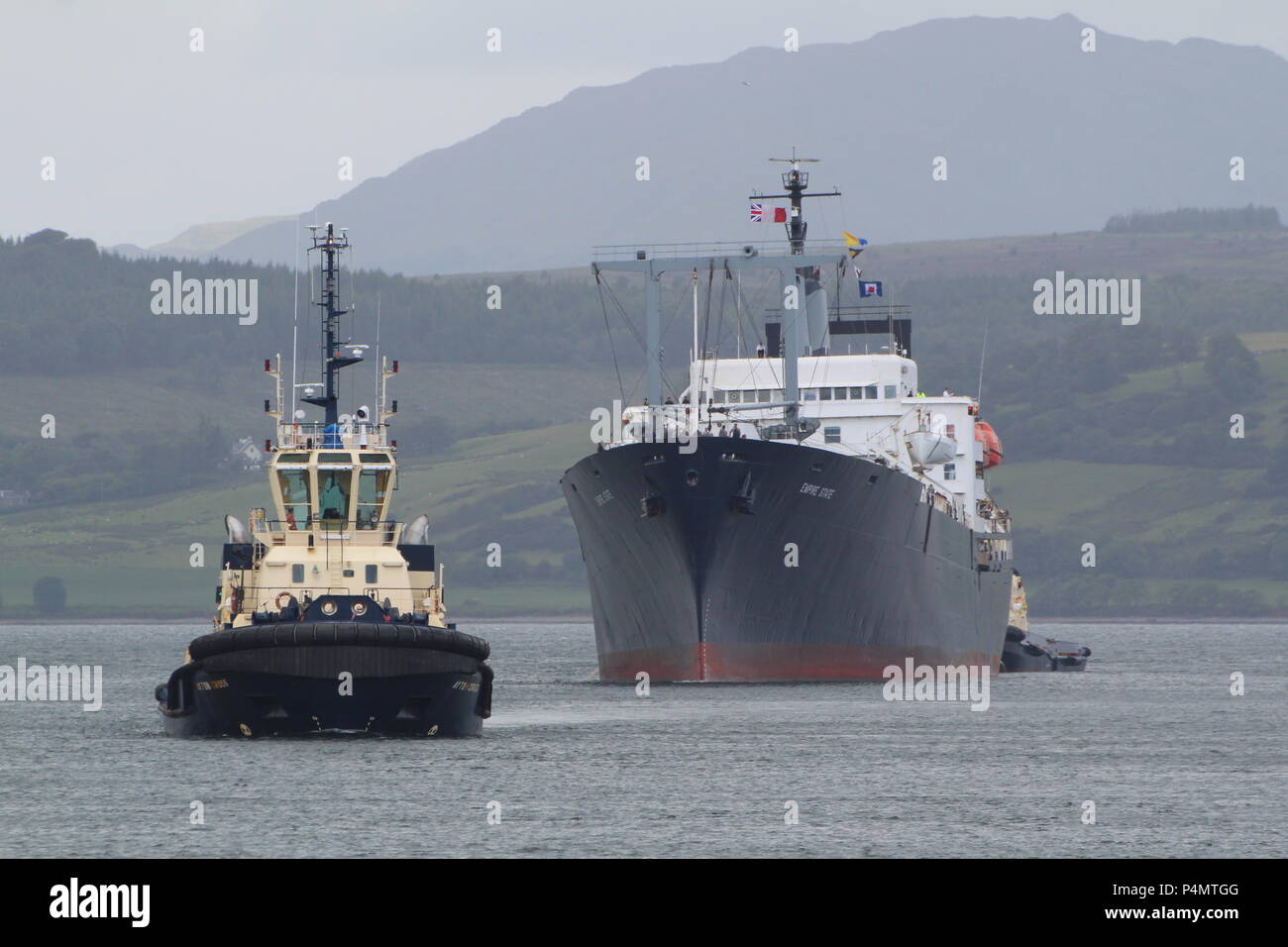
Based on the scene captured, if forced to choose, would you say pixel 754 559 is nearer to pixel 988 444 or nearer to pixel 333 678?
pixel 333 678

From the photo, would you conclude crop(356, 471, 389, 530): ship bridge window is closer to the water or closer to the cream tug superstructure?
the cream tug superstructure

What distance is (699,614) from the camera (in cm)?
6862

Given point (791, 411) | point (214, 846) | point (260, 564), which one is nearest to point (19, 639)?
point (791, 411)

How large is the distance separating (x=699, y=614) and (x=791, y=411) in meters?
9.77

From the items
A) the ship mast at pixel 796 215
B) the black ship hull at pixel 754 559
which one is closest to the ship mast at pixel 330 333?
the black ship hull at pixel 754 559

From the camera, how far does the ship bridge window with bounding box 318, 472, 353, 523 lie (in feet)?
151

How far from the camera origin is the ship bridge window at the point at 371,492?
46.2 m

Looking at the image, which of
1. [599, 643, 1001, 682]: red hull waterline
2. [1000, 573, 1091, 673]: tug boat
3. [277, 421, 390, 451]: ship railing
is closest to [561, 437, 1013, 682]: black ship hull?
[599, 643, 1001, 682]: red hull waterline

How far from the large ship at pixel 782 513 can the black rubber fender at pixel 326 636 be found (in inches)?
1016

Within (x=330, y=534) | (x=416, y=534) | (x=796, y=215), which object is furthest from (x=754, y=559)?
(x=330, y=534)

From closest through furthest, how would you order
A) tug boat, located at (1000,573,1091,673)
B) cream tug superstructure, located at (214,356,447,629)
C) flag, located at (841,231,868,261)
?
cream tug superstructure, located at (214,356,447,629)
flag, located at (841,231,868,261)
tug boat, located at (1000,573,1091,673)

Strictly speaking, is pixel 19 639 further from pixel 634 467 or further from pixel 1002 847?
pixel 1002 847

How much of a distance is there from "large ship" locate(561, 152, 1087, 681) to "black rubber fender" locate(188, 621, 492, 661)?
25.8 metres

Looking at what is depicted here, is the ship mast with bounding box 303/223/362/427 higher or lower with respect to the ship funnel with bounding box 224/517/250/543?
higher
